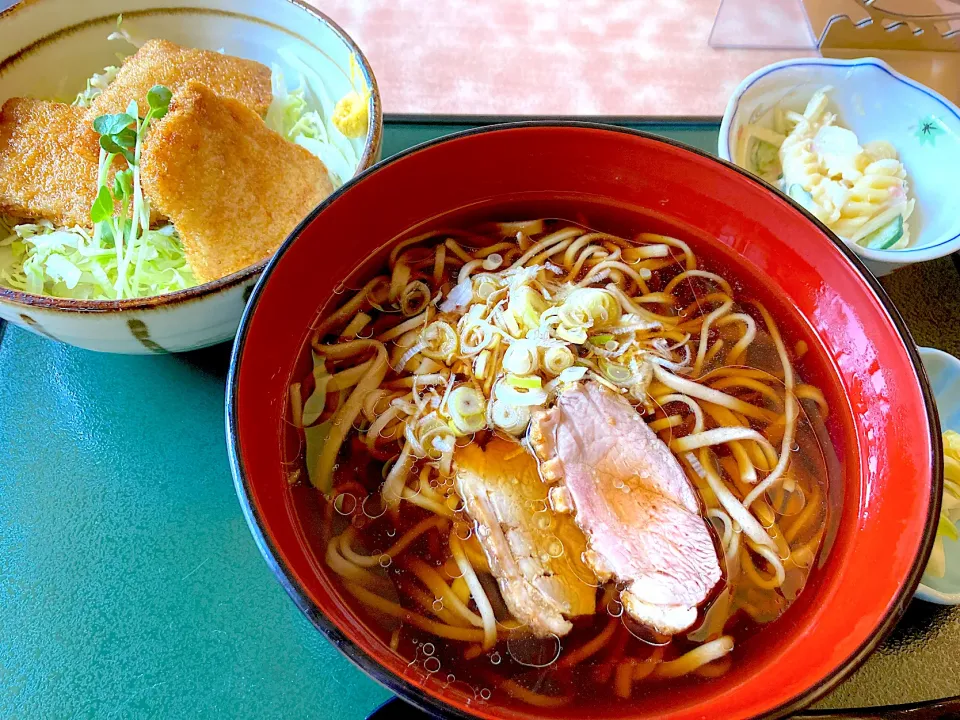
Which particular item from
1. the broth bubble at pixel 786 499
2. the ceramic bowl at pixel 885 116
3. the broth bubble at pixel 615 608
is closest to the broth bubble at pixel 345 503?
the broth bubble at pixel 615 608

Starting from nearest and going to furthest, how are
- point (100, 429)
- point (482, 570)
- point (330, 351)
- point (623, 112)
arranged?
point (482, 570) → point (330, 351) → point (100, 429) → point (623, 112)

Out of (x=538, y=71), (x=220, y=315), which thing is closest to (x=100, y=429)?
(x=220, y=315)

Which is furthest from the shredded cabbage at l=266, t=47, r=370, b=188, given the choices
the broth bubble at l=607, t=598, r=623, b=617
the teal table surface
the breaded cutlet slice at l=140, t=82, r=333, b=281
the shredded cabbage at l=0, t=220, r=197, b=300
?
the broth bubble at l=607, t=598, r=623, b=617

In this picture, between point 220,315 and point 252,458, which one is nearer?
point 252,458

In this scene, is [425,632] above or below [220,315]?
below

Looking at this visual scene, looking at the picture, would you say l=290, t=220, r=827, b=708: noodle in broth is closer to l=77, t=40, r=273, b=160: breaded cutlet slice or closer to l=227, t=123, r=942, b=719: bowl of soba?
l=227, t=123, r=942, b=719: bowl of soba

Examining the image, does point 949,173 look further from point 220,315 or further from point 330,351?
point 220,315

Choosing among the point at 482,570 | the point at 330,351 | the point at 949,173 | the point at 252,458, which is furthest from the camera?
the point at 949,173
